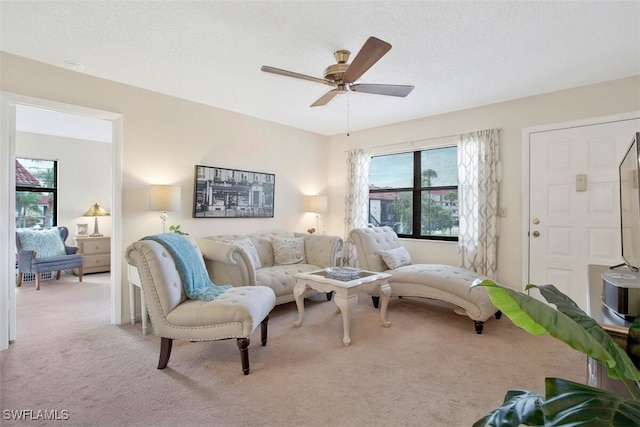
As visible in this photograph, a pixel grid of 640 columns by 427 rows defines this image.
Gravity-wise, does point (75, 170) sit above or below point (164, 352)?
above

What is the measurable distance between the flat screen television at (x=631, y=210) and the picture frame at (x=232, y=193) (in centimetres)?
372

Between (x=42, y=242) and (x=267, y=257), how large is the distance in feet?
12.2

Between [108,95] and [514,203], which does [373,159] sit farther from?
[108,95]

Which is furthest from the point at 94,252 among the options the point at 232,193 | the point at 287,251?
the point at 287,251

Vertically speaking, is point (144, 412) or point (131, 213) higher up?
point (131, 213)

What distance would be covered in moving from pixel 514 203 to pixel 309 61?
110 inches

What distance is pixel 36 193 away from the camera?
219 inches

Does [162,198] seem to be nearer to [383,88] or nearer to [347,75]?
[347,75]

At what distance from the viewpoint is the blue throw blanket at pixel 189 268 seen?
242 cm

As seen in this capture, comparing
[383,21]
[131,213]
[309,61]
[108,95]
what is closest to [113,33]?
[108,95]

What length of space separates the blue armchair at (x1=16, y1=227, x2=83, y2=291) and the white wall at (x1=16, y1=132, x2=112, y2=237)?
655mm

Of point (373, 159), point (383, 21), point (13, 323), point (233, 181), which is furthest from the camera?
point (373, 159)

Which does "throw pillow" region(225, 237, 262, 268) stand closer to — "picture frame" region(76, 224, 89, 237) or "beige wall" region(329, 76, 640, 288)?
"beige wall" region(329, 76, 640, 288)

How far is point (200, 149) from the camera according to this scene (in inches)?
154
